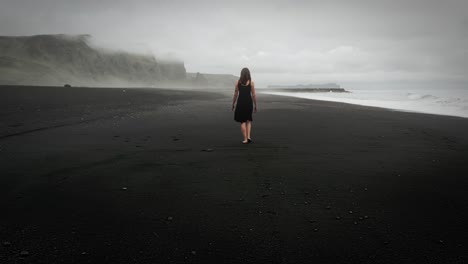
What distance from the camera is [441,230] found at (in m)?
3.18

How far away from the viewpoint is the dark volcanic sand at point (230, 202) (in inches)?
109

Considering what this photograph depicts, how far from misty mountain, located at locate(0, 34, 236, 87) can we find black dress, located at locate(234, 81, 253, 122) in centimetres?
9917

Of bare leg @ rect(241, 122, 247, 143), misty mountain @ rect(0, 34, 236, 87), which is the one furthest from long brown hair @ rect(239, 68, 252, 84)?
misty mountain @ rect(0, 34, 236, 87)

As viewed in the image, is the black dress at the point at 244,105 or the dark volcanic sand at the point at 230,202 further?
the black dress at the point at 244,105

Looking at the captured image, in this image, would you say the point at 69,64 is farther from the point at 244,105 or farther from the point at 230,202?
the point at 230,202

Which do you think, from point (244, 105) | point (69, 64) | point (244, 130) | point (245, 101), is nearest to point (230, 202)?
point (244, 130)

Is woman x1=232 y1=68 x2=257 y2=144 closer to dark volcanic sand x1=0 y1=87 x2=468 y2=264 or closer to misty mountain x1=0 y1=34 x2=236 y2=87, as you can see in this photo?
dark volcanic sand x1=0 y1=87 x2=468 y2=264

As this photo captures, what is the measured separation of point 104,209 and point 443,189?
188 inches

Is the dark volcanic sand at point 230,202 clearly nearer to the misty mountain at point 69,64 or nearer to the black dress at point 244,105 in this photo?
the black dress at point 244,105

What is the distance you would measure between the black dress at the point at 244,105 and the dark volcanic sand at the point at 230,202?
121 centimetres

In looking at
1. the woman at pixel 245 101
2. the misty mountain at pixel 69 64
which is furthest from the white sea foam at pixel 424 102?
the misty mountain at pixel 69 64

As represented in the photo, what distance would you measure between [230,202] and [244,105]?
5.09 metres

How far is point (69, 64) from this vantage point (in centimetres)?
12181

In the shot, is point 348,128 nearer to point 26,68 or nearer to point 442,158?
point 442,158
